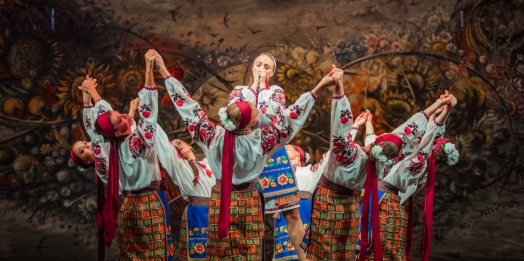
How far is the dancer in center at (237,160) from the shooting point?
525 cm

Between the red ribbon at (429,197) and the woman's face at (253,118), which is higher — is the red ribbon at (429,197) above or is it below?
below

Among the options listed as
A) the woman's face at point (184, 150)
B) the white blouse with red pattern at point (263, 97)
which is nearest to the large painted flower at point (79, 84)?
the woman's face at point (184, 150)

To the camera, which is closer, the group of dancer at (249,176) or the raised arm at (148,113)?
the group of dancer at (249,176)

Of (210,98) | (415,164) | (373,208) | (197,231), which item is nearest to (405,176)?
(415,164)

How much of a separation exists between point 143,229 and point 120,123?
2.35 feet

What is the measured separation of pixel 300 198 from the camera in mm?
6625

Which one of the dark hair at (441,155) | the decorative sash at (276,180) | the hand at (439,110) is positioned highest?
the hand at (439,110)

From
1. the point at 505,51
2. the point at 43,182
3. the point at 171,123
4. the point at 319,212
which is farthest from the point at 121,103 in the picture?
the point at 505,51

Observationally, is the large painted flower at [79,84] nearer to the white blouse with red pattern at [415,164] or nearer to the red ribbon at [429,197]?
the white blouse with red pattern at [415,164]

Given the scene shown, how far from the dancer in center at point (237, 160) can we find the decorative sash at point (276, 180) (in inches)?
34.9

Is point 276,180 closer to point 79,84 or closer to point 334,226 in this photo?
point 334,226

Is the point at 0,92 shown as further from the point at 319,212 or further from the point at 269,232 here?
the point at 319,212

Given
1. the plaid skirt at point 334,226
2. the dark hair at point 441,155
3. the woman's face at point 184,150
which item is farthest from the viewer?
the woman's face at point 184,150

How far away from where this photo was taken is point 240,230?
211 inches
